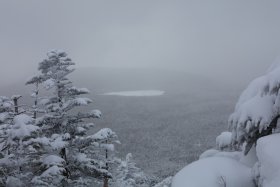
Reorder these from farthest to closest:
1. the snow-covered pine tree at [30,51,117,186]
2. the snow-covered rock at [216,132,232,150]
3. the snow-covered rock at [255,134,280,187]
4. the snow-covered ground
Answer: the snow-covered ground
the snow-covered pine tree at [30,51,117,186]
the snow-covered rock at [216,132,232,150]
the snow-covered rock at [255,134,280,187]

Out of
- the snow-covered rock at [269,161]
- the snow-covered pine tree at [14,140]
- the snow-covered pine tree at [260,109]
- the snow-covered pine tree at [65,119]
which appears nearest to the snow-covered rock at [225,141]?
the snow-covered pine tree at [260,109]

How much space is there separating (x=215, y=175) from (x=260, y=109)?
0.81 m

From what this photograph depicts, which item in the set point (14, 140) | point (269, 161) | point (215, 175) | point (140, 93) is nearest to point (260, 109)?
Result: point (269, 161)

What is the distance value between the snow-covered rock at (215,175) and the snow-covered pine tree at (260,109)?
0.37 m

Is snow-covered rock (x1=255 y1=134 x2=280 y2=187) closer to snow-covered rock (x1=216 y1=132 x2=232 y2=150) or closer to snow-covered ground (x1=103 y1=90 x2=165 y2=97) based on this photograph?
snow-covered rock (x1=216 y1=132 x2=232 y2=150)

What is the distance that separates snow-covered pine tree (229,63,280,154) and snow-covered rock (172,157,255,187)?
37cm

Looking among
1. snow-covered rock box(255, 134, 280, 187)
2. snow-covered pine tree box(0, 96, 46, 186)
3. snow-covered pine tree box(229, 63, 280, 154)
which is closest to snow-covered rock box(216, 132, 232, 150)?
snow-covered pine tree box(229, 63, 280, 154)

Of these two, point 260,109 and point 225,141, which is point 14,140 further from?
point 260,109

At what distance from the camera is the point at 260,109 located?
4004mm

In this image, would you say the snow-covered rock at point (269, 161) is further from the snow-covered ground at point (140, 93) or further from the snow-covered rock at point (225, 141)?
the snow-covered ground at point (140, 93)

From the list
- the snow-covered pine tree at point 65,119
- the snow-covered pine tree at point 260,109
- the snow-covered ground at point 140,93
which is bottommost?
the snow-covered ground at point 140,93

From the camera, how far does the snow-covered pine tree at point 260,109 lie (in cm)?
390

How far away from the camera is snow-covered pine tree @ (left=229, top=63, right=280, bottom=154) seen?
390cm

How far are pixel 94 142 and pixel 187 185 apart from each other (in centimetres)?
1102
